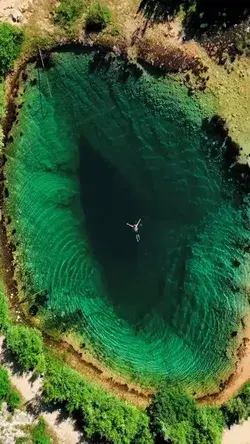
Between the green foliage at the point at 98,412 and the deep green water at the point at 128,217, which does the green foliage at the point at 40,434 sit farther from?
the deep green water at the point at 128,217

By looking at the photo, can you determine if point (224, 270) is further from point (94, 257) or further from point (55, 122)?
point (55, 122)

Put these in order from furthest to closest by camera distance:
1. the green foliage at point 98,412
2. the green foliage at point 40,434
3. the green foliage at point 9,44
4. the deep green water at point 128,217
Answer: the deep green water at point 128,217, the green foliage at point 40,434, the green foliage at point 98,412, the green foliage at point 9,44

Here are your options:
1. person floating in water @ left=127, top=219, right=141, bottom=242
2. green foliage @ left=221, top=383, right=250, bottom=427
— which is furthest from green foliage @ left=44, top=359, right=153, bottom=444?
person floating in water @ left=127, top=219, right=141, bottom=242

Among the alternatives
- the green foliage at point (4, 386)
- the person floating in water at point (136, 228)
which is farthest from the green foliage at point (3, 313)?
the person floating in water at point (136, 228)

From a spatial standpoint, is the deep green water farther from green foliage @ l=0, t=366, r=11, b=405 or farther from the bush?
green foliage @ l=0, t=366, r=11, b=405

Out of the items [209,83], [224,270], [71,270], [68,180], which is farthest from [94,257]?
[209,83]

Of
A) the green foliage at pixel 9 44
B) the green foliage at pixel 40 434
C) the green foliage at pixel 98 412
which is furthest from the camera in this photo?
the green foliage at pixel 40 434
